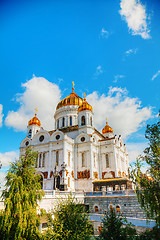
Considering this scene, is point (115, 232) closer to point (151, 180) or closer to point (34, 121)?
point (151, 180)

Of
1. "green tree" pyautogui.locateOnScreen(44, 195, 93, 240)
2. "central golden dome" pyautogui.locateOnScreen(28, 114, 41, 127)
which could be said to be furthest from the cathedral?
"green tree" pyautogui.locateOnScreen(44, 195, 93, 240)

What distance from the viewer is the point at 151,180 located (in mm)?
11883

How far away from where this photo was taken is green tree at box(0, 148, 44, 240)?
1118 cm

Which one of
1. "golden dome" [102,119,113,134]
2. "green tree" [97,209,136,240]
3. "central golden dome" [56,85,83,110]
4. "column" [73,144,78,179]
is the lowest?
"green tree" [97,209,136,240]

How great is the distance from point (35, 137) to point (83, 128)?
34.3ft

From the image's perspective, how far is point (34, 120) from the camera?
42.0m

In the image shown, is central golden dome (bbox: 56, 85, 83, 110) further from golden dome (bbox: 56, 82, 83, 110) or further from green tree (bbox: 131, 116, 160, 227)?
green tree (bbox: 131, 116, 160, 227)

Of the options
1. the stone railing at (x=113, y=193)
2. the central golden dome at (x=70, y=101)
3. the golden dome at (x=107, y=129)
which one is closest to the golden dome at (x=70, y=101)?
the central golden dome at (x=70, y=101)

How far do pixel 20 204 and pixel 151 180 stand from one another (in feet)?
29.1

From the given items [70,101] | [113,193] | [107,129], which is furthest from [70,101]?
[113,193]

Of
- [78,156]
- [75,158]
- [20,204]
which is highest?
[78,156]

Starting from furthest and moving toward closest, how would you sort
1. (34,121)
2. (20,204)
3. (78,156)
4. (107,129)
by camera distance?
1. (107,129)
2. (34,121)
3. (78,156)
4. (20,204)

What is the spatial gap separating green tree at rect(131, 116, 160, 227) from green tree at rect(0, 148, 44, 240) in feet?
23.7

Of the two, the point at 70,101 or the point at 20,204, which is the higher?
the point at 70,101
